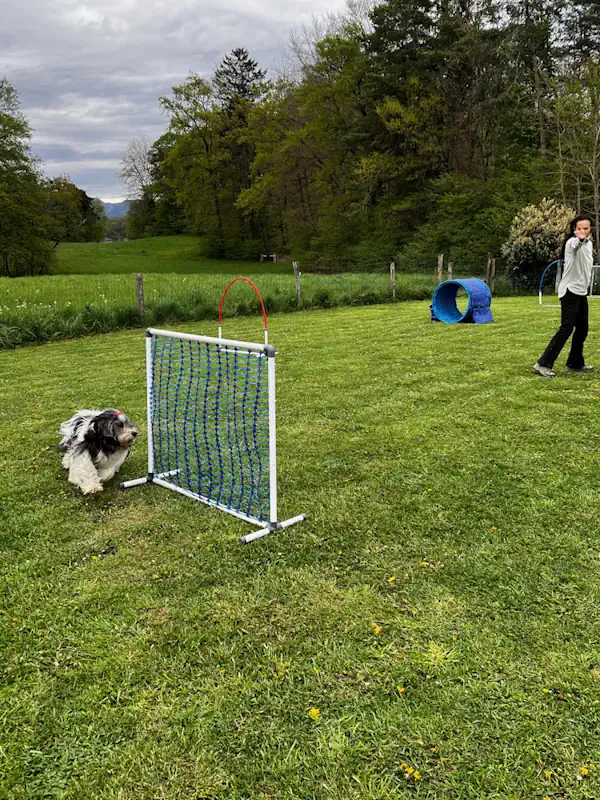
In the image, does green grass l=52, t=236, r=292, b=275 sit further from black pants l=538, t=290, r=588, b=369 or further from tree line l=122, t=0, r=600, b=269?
black pants l=538, t=290, r=588, b=369

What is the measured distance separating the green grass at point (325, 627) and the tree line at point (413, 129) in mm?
20820

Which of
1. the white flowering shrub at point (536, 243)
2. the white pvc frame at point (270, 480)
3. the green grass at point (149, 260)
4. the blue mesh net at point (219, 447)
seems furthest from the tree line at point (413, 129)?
the white pvc frame at point (270, 480)

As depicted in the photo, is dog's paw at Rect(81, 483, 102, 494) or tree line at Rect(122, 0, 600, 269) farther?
tree line at Rect(122, 0, 600, 269)

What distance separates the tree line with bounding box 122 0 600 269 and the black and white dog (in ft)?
71.3

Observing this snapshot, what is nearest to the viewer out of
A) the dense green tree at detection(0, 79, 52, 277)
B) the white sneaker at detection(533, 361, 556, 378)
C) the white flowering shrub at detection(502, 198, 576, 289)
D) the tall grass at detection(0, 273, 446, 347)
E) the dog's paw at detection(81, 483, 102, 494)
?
the dog's paw at detection(81, 483, 102, 494)

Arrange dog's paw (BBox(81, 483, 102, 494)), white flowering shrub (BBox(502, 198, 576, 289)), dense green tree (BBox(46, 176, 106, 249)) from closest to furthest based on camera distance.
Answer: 1. dog's paw (BBox(81, 483, 102, 494))
2. white flowering shrub (BBox(502, 198, 576, 289))
3. dense green tree (BBox(46, 176, 106, 249))

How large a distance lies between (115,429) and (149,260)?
1664 inches

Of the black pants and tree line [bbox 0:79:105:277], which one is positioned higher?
tree line [bbox 0:79:105:277]

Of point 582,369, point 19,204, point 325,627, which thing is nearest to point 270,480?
point 325,627

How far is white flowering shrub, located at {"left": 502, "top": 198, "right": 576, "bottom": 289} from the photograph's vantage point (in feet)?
67.5

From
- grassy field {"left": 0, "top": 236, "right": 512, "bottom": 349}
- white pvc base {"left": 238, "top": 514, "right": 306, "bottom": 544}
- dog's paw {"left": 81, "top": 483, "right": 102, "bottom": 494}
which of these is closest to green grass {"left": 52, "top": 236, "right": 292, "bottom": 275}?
grassy field {"left": 0, "top": 236, "right": 512, "bottom": 349}

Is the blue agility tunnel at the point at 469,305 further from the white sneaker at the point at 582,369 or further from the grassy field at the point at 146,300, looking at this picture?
the white sneaker at the point at 582,369

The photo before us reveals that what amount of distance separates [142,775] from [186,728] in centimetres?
21

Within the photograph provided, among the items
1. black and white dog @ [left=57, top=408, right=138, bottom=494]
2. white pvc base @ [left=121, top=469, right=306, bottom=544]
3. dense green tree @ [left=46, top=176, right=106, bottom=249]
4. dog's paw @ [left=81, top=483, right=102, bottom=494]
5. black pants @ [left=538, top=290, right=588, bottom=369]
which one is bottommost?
white pvc base @ [left=121, top=469, right=306, bottom=544]
